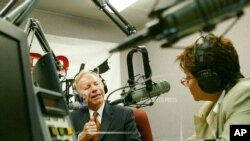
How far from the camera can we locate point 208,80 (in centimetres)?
113

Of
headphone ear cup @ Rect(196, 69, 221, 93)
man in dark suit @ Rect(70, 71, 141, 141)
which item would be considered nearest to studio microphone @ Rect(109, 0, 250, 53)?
headphone ear cup @ Rect(196, 69, 221, 93)

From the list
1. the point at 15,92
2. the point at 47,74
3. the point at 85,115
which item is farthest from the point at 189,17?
the point at 85,115

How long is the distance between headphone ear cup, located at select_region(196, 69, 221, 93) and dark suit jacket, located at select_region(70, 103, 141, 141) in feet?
2.48

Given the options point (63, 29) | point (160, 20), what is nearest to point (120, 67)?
point (63, 29)

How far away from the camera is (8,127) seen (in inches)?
20.5

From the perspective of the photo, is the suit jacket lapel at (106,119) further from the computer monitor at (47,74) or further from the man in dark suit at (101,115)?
the computer monitor at (47,74)

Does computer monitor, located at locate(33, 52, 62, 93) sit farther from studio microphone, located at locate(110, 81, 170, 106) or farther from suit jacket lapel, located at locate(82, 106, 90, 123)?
suit jacket lapel, located at locate(82, 106, 90, 123)

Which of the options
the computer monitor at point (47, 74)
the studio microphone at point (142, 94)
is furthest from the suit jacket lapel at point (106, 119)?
the computer monitor at point (47, 74)

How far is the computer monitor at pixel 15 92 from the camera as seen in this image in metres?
0.53

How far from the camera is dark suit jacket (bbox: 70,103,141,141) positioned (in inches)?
70.9

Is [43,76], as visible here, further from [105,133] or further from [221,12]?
[105,133]

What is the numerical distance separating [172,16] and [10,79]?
0.40 meters

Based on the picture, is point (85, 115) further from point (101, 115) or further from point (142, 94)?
point (142, 94)

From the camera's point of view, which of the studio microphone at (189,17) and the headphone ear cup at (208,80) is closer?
the studio microphone at (189,17)
